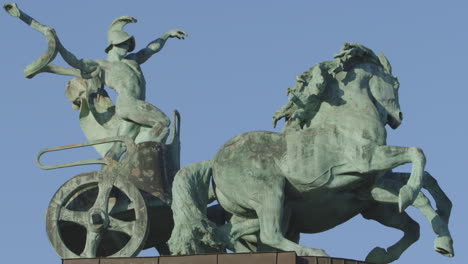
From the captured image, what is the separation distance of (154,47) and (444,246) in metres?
5.50

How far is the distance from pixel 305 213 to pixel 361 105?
1.55 m

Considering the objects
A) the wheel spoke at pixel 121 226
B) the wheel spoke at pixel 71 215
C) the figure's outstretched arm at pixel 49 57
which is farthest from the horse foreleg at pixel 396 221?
the figure's outstretched arm at pixel 49 57

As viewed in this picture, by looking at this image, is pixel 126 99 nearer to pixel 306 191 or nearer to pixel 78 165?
pixel 78 165

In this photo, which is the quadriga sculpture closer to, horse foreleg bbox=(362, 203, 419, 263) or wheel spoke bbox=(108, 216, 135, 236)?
horse foreleg bbox=(362, 203, 419, 263)

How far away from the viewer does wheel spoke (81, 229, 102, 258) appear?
87.9 ft

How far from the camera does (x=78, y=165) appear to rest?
28.1 m

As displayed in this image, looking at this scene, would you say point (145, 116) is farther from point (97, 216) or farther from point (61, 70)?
point (97, 216)

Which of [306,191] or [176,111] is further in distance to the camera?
[176,111]

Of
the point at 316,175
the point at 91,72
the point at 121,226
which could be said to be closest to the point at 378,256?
the point at 316,175

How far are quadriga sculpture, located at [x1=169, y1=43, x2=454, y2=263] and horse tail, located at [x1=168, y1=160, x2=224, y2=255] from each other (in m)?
0.01

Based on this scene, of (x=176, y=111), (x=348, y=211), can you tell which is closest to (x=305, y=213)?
(x=348, y=211)

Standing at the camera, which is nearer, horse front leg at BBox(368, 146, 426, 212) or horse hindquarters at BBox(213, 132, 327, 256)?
horse front leg at BBox(368, 146, 426, 212)

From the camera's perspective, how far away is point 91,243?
26.8 metres

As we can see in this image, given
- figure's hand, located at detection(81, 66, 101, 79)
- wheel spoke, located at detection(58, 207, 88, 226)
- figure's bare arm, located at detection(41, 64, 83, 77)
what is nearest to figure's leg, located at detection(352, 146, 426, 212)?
wheel spoke, located at detection(58, 207, 88, 226)
